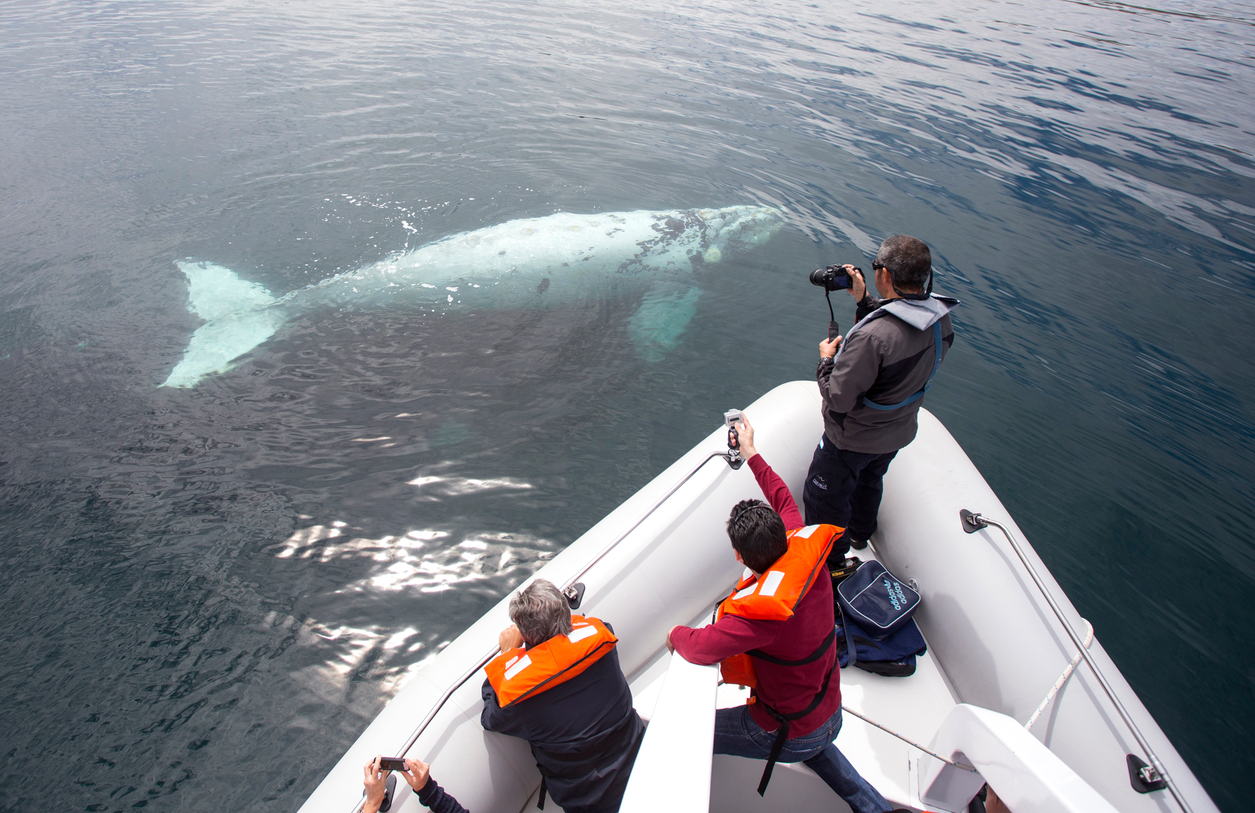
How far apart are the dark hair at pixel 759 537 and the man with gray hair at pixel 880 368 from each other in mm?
1223

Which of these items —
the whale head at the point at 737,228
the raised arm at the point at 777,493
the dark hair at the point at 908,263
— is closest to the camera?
the raised arm at the point at 777,493

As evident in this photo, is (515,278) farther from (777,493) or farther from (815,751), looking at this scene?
(815,751)

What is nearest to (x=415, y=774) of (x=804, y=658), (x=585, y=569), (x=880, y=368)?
(x=585, y=569)

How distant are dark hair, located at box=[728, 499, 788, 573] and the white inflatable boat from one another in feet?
1.80

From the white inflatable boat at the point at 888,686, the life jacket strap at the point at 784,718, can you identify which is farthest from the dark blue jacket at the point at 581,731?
the life jacket strap at the point at 784,718

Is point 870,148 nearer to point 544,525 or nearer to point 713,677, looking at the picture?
point 544,525

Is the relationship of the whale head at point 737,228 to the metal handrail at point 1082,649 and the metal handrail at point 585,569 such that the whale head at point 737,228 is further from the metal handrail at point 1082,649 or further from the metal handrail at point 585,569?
the metal handrail at point 1082,649

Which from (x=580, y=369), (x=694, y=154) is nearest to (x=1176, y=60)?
(x=694, y=154)

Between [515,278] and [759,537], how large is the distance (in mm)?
7074

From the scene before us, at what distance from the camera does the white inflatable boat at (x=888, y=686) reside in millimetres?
2596

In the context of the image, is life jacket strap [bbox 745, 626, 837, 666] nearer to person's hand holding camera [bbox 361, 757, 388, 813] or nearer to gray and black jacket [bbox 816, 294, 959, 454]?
gray and black jacket [bbox 816, 294, 959, 454]

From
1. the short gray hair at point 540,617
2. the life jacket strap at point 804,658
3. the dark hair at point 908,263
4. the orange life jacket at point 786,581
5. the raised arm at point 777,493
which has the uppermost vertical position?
the dark hair at point 908,263

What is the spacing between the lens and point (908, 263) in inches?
139

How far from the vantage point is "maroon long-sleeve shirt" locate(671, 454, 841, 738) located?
2.68 metres
